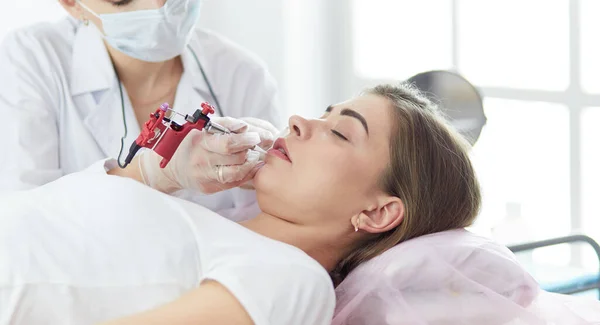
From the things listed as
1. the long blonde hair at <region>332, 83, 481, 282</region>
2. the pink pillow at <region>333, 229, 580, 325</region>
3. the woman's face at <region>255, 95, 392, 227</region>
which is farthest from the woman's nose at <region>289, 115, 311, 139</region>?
the pink pillow at <region>333, 229, 580, 325</region>

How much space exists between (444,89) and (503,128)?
2.95ft

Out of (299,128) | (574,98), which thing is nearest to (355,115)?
(299,128)

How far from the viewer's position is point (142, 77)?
223cm

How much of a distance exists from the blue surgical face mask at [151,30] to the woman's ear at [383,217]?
2.37 feet

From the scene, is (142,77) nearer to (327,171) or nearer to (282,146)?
(282,146)

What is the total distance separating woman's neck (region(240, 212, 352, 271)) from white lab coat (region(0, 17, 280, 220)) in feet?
0.91

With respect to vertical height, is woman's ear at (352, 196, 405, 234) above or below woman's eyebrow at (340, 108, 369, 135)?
below

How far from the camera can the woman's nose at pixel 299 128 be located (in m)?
1.76

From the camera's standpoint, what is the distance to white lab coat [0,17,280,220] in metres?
2.02

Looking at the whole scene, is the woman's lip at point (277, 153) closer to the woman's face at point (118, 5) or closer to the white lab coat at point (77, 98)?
the white lab coat at point (77, 98)

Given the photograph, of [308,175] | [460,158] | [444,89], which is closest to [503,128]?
[444,89]

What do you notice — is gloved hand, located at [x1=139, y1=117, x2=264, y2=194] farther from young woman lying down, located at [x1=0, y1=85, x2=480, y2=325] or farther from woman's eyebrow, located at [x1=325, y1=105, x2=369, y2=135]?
woman's eyebrow, located at [x1=325, y1=105, x2=369, y2=135]

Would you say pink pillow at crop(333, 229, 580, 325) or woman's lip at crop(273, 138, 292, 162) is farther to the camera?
woman's lip at crop(273, 138, 292, 162)

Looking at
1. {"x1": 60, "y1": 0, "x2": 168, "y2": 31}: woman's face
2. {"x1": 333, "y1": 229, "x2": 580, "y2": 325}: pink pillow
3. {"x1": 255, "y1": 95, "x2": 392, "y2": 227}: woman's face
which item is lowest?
{"x1": 333, "y1": 229, "x2": 580, "y2": 325}: pink pillow
